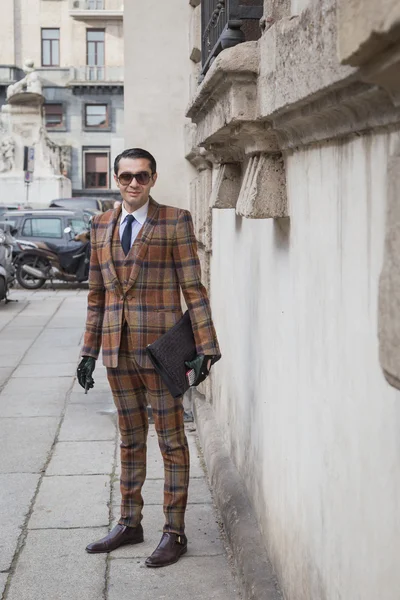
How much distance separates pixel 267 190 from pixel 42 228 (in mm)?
17986

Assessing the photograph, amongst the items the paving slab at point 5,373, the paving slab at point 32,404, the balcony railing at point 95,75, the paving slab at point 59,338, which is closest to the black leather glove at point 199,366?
the paving slab at point 32,404

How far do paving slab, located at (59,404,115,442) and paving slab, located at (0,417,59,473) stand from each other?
0.10 meters

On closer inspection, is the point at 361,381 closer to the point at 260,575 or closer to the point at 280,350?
the point at 280,350

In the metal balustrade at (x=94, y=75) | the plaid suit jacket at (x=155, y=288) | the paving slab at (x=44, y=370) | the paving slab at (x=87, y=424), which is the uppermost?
the metal balustrade at (x=94, y=75)

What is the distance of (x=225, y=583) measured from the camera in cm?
444

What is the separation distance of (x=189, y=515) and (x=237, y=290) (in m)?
1.18

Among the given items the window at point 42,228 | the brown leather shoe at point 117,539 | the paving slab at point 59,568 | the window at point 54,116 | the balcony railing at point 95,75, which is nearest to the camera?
the paving slab at point 59,568

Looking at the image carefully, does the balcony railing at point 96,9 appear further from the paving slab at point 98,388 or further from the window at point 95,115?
the paving slab at point 98,388

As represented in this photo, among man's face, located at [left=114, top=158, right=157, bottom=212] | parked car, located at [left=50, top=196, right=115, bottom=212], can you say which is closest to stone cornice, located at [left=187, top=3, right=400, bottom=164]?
man's face, located at [left=114, top=158, right=157, bottom=212]

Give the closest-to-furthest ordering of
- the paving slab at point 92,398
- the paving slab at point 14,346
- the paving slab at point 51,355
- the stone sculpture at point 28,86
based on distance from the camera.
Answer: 1. the paving slab at point 92,398
2. the paving slab at point 51,355
3. the paving slab at point 14,346
4. the stone sculpture at point 28,86

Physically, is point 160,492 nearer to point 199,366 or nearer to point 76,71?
point 199,366

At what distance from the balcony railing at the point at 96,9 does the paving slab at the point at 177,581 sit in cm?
5379

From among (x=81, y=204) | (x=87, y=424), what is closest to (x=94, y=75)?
(x=81, y=204)

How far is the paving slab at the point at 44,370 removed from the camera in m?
10.0
